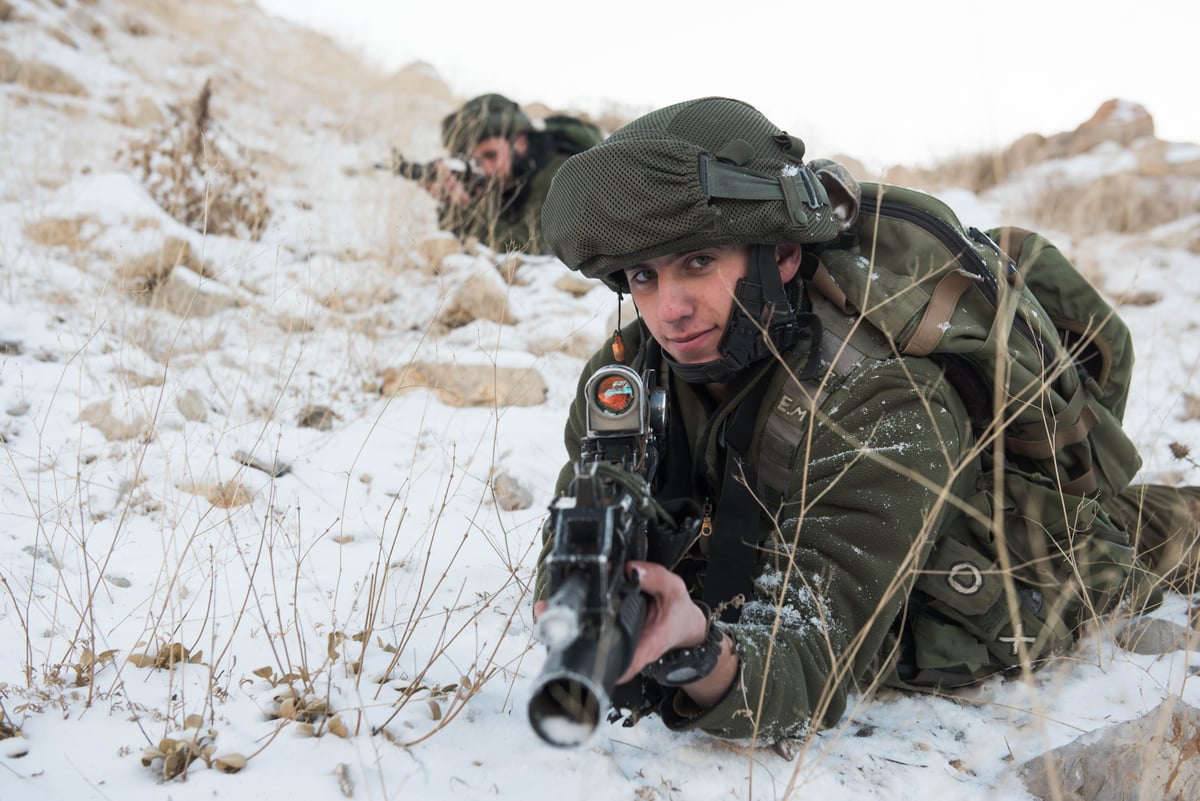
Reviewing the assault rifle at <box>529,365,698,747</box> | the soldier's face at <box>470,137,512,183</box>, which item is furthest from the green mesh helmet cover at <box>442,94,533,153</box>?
the assault rifle at <box>529,365,698,747</box>

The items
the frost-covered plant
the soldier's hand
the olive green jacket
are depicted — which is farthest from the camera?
the frost-covered plant

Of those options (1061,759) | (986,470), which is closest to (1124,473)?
(986,470)

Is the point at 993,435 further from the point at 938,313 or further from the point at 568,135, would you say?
the point at 568,135

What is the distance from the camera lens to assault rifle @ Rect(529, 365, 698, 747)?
36.9 inches

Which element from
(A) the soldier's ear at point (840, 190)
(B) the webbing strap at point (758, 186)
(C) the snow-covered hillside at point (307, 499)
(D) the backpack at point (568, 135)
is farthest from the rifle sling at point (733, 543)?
(D) the backpack at point (568, 135)

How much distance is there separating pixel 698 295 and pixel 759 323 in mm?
162

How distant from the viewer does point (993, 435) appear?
70.0 inches

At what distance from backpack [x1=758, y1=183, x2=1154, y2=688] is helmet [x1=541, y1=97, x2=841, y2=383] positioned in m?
0.17

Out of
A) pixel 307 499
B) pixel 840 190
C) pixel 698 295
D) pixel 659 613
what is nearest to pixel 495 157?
pixel 307 499

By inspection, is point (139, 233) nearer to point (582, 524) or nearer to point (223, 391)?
point (223, 391)

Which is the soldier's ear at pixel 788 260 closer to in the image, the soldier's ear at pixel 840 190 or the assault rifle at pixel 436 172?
the soldier's ear at pixel 840 190

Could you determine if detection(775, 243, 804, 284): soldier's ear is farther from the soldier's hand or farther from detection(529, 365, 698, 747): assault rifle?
Result: the soldier's hand

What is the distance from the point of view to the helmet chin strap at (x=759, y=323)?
1882mm

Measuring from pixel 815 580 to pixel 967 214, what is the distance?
7.99 m
